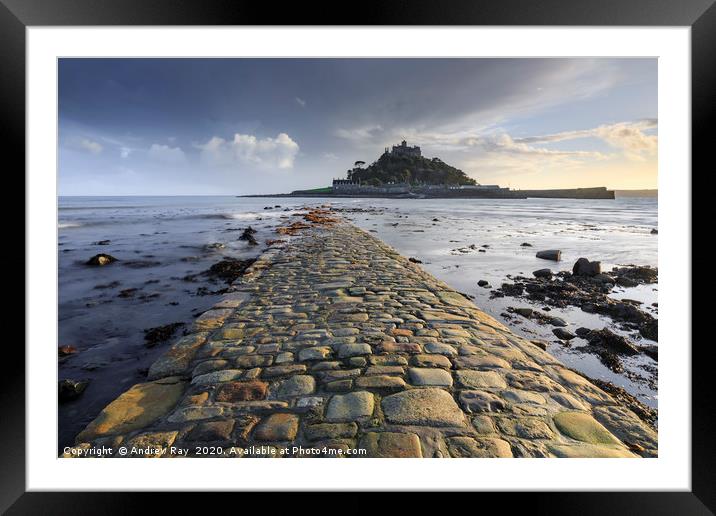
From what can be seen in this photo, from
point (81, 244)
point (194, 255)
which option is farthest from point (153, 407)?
point (81, 244)

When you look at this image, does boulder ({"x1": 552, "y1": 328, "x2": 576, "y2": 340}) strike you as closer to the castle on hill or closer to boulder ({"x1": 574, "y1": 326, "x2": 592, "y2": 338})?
boulder ({"x1": 574, "y1": 326, "x2": 592, "y2": 338})

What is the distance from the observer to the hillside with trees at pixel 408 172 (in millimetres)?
65125

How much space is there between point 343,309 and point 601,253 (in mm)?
10014

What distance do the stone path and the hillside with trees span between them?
6394cm

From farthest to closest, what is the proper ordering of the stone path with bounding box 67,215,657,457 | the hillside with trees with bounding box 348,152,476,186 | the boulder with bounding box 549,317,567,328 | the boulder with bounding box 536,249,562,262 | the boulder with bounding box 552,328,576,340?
the hillside with trees with bounding box 348,152,476,186 < the boulder with bounding box 536,249,562,262 < the boulder with bounding box 549,317,567,328 < the boulder with bounding box 552,328,576,340 < the stone path with bounding box 67,215,657,457

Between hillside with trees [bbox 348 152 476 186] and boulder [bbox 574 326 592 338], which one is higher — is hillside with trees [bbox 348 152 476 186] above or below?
above

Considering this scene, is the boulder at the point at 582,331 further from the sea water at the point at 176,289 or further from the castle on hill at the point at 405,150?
the castle on hill at the point at 405,150

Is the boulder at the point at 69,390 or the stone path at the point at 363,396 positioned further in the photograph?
the boulder at the point at 69,390

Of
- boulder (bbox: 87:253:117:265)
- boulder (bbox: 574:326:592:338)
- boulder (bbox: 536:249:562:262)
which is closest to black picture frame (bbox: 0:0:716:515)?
boulder (bbox: 574:326:592:338)

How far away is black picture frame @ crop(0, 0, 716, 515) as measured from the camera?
1.45 m

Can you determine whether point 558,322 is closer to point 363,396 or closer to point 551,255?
point 363,396
